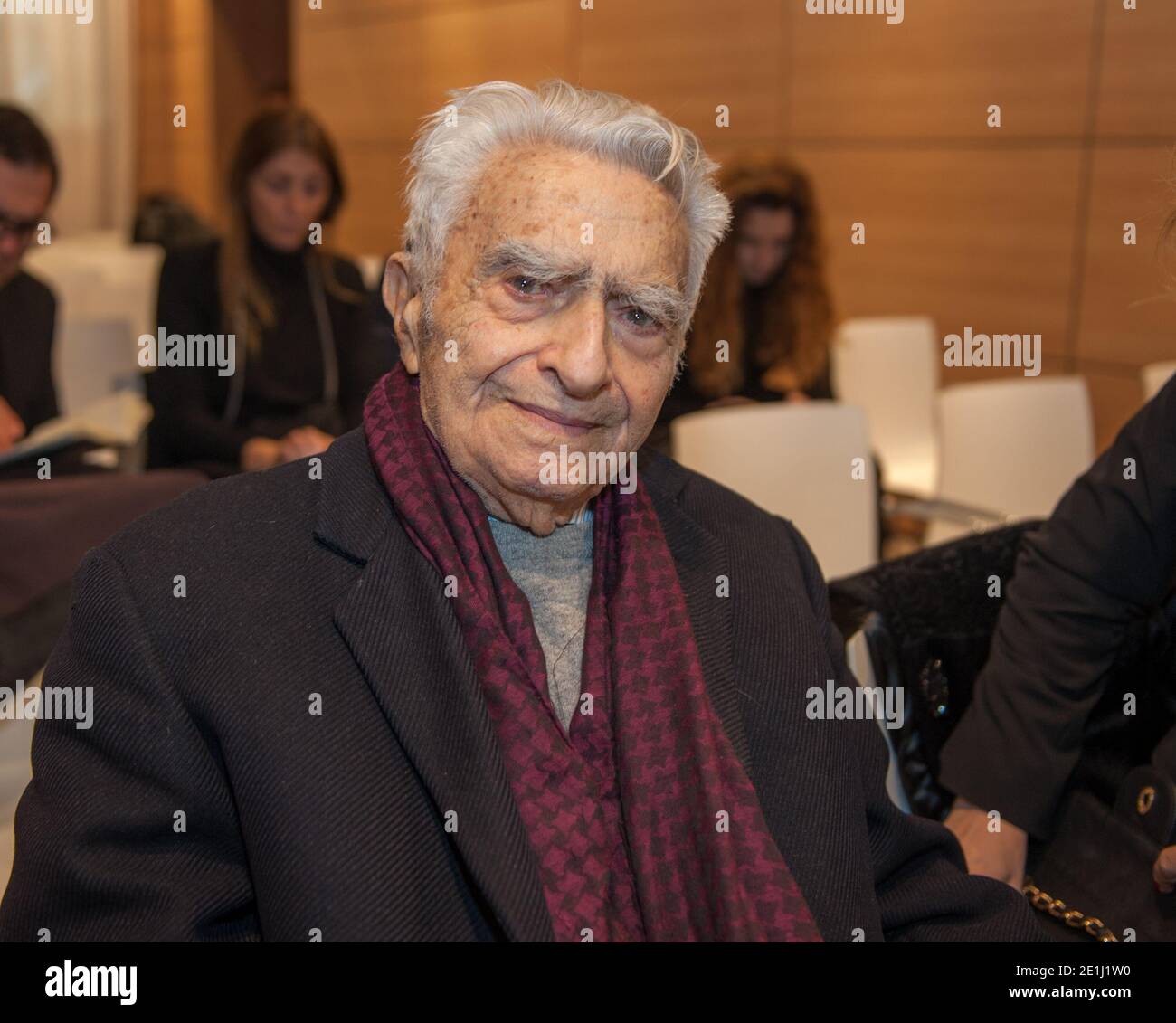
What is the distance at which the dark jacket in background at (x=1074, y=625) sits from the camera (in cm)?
167

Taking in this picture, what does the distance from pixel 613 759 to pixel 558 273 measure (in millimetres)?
516

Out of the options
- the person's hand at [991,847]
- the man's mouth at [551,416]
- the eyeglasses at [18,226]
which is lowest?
the person's hand at [991,847]

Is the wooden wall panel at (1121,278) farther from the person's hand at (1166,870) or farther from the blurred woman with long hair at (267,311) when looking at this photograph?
the person's hand at (1166,870)

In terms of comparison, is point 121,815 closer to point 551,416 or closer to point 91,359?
point 551,416

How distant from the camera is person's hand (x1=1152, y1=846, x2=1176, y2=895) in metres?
1.44

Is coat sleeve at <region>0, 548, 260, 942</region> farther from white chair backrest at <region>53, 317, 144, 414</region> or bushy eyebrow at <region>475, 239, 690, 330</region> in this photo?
white chair backrest at <region>53, 317, 144, 414</region>

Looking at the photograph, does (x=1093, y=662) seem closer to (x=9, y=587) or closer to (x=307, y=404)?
(x=9, y=587)

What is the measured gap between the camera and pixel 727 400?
11.6 ft

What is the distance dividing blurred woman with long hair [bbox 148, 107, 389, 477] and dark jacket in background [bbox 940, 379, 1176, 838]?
2001 millimetres

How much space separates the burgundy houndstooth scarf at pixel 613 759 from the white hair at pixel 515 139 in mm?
211

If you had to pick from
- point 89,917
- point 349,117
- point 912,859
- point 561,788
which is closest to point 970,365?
point 912,859

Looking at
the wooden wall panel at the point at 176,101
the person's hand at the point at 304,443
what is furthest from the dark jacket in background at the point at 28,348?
the wooden wall panel at the point at 176,101

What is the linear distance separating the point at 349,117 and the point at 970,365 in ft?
14.8
